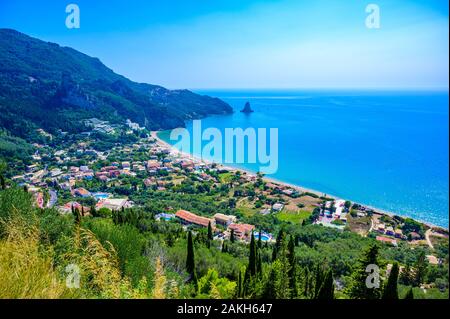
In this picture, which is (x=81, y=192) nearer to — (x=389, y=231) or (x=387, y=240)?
(x=387, y=240)

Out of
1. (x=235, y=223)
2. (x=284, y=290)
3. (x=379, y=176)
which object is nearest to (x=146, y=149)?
(x=235, y=223)

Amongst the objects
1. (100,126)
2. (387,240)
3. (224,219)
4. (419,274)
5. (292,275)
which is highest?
Result: (100,126)

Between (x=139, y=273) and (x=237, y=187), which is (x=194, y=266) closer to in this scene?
(x=139, y=273)

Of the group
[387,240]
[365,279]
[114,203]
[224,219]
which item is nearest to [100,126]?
[114,203]


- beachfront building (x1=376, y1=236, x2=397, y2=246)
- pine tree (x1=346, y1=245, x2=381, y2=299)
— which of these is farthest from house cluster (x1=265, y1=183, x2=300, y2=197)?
pine tree (x1=346, y1=245, x2=381, y2=299)

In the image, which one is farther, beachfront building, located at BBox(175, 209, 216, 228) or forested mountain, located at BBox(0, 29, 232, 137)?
forested mountain, located at BBox(0, 29, 232, 137)

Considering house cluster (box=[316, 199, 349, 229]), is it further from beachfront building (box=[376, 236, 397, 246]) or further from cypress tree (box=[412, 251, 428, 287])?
cypress tree (box=[412, 251, 428, 287])
